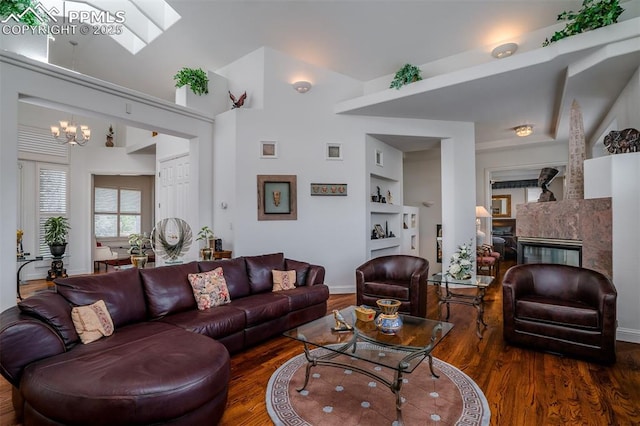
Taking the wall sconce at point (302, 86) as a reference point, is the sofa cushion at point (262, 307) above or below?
below

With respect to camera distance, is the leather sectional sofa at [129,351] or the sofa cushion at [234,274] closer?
the leather sectional sofa at [129,351]

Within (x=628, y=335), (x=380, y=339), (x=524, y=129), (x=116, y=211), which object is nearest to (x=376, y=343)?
(x=380, y=339)

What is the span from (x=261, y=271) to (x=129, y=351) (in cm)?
187

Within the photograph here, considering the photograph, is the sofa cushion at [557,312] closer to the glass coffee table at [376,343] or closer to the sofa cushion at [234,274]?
the glass coffee table at [376,343]

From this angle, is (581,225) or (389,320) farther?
(581,225)

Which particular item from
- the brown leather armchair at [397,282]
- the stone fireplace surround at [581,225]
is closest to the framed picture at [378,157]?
the brown leather armchair at [397,282]

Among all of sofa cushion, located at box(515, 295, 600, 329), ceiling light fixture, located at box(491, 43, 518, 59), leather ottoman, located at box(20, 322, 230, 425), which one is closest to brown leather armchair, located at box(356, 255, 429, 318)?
sofa cushion, located at box(515, 295, 600, 329)

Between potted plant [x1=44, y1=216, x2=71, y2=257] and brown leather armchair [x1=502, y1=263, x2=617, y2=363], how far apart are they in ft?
24.5

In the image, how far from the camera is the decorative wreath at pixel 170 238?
3505mm

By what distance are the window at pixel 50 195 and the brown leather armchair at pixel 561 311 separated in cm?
815

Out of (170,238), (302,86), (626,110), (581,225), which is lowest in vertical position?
(170,238)

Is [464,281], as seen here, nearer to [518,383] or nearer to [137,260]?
[518,383]

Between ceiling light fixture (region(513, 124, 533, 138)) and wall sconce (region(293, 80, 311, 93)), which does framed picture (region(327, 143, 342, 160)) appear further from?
ceiling light fixture (region(513, 124, 533, 138))

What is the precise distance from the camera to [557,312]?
2.70 m
